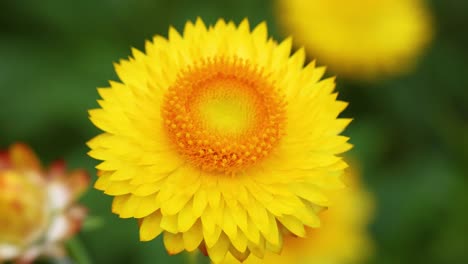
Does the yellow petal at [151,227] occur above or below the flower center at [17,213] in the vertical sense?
below

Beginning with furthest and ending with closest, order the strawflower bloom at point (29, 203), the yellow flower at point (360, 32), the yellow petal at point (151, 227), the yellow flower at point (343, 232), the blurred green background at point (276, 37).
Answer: the yellow flower at point (360, 32) < the blurred green background at point (276, 37) < the yellow flower at point (343, 232) < the strawflower bloom at point (29, 203) < the yellow petal at point (151, 227)

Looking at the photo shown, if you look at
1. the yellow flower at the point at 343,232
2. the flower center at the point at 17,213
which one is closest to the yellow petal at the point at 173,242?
the flower center at the point at 17,213

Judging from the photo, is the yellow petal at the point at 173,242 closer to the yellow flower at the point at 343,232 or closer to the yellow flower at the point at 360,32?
the yellow flower at the point at 343,232

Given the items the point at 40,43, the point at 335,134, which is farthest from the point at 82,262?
the point at 40,43

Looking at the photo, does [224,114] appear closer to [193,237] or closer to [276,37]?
[193,237]

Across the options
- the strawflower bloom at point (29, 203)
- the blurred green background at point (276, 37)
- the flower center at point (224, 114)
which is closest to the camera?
the flower center at point (224, 114)

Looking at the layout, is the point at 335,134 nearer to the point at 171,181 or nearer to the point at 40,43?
the point at 171,181

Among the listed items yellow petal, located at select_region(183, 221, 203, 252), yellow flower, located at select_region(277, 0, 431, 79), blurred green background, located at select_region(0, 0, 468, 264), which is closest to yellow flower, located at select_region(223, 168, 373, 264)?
blurred green background, located at select_region(0, 0, 468, 264)

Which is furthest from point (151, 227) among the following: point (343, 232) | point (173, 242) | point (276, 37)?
point (276, 37)

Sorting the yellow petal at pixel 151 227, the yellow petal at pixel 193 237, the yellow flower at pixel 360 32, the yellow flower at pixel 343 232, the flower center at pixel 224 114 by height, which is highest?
the yellow flower at pixel 360 32
